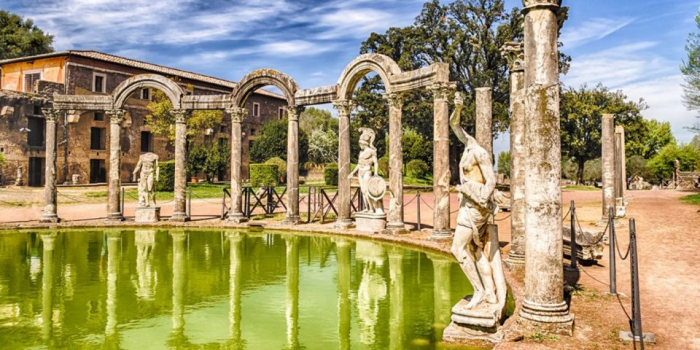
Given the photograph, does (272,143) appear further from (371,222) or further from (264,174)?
(371,222)

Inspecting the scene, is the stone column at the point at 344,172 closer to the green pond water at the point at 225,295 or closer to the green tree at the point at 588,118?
the green pond water at the point at 225,295

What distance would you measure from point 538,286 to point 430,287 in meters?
2.75

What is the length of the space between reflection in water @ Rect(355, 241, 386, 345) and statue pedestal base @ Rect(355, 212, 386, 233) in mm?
1628

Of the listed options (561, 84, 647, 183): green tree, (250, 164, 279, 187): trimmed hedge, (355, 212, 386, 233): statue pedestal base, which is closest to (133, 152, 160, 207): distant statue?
(355, 212, 386, 233): statue pedestal base

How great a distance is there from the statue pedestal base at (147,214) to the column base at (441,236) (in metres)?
10.4

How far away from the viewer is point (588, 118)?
44.8 meters

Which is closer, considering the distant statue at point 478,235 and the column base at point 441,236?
the distant statue at point 478,235

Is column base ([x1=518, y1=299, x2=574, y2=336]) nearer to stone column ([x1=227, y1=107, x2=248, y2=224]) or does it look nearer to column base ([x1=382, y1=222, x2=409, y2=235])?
column base ([x1=382, y1=222, x2=409, y2=235])

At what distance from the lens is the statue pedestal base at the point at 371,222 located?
13953 mm

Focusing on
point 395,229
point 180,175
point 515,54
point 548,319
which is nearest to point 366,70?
point 395,229

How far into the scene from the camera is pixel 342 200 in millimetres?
15266

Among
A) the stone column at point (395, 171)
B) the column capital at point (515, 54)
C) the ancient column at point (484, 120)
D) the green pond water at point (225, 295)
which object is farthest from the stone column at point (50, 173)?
the column capital at point (515, 54)

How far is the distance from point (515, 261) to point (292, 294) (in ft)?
12.9

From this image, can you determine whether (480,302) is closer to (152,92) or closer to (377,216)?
(377,216)
